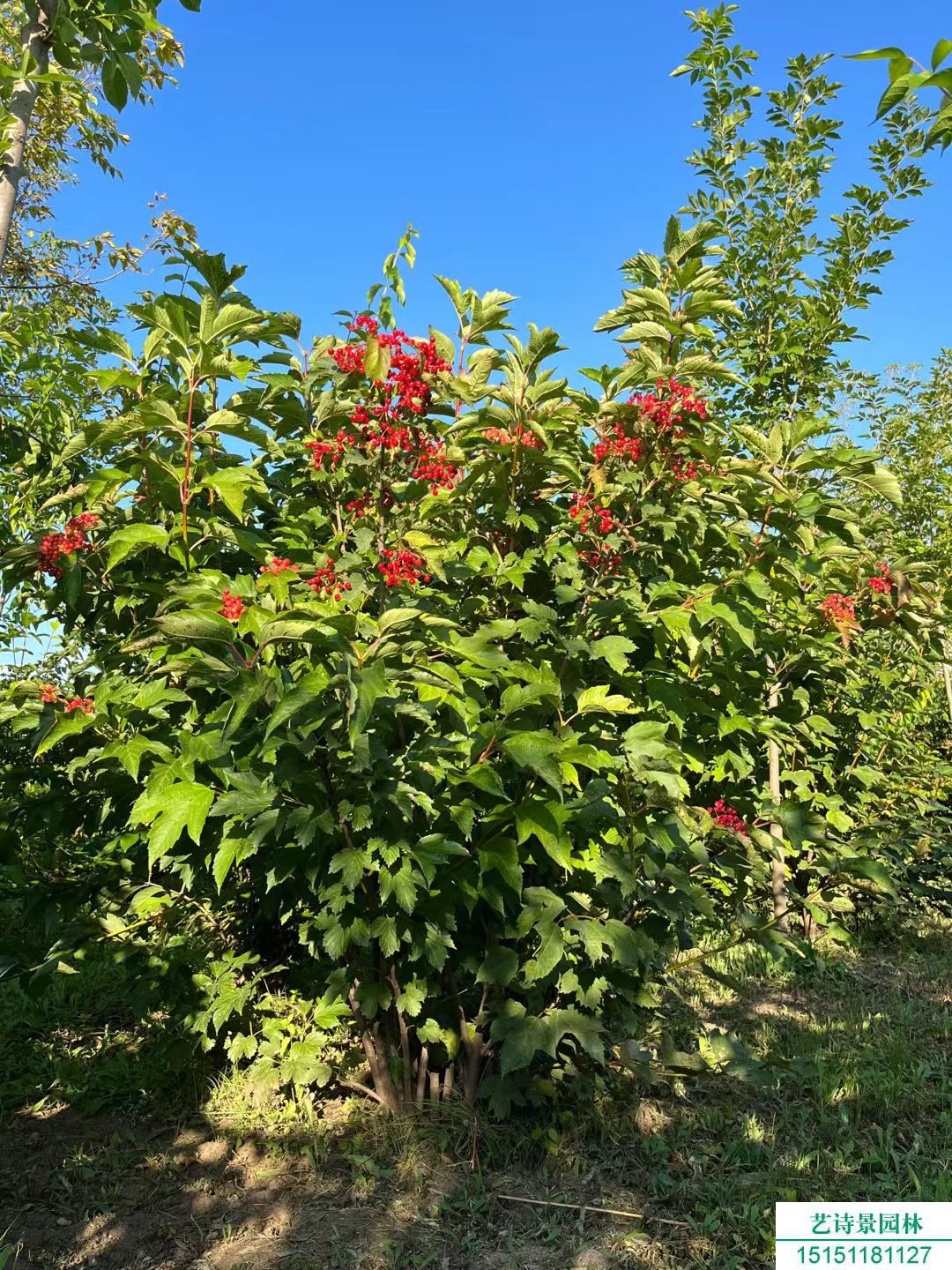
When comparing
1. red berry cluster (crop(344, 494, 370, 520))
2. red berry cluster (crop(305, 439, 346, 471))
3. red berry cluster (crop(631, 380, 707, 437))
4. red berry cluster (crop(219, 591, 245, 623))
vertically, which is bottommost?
red berry cluster (crop(219, 591, 245, 623))

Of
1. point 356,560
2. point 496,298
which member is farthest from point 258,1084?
point 496,298

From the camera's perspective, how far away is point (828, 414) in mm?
5121

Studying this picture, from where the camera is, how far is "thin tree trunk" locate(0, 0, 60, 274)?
2.33 metres

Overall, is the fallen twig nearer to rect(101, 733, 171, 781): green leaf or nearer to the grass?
the grass

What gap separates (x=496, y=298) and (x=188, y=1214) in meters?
3.00

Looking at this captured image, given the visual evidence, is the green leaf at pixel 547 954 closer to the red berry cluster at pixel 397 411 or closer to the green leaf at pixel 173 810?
the green leaf at pixel 173 810

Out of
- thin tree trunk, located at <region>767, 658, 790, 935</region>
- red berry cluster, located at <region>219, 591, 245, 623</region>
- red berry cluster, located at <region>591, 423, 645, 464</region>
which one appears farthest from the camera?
thin tree trunk, located at <region>767, 658, 790, 935</region>

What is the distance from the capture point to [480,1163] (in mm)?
2889

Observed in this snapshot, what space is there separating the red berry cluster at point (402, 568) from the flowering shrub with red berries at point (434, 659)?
2cm

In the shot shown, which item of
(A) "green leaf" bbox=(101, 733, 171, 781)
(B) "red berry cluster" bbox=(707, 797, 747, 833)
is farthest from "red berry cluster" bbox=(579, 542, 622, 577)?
(A) "green leaf" bbox=(101, 733, 171, 781)

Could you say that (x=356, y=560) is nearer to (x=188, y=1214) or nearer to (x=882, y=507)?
(x=188, y=1214)

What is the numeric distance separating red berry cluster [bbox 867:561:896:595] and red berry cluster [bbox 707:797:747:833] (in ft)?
3.15

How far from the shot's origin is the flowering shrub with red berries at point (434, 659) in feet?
7.89

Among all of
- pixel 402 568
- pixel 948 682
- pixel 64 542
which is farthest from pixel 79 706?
pixel 948 682
